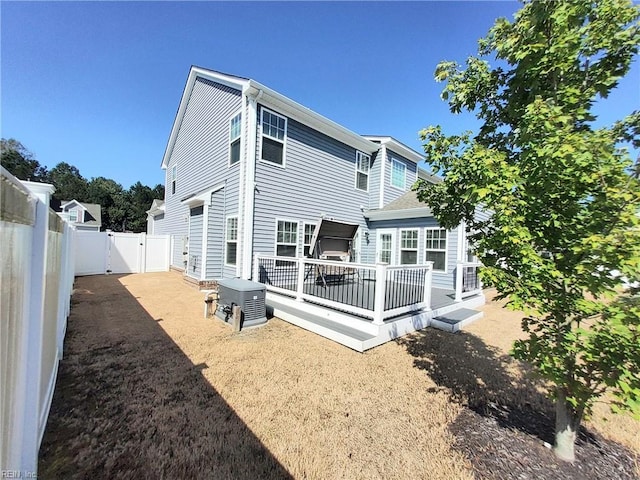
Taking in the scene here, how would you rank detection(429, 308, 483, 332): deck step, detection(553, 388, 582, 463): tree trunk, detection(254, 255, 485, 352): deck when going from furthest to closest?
detection(429, 308, 483, 332): deck step < detection(254, 255, 485, 352): deck < detection(553, 388, 582, 463): tree trunk

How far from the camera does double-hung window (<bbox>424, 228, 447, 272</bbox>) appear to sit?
9.40 meters

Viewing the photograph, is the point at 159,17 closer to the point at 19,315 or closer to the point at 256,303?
the point at 256,303

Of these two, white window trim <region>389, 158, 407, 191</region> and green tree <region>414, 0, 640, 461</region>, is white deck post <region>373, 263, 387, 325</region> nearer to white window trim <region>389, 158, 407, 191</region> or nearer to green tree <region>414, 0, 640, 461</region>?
green tree <region>414, 0, 640, 461</region>

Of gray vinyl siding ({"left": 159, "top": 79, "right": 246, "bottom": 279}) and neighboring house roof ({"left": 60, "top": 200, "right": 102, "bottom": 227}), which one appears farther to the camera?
neighboring house roof ({"left": 60, "top": 200, "right": 102, "bottom": 227})

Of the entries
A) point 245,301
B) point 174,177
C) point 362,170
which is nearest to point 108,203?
point 174,177

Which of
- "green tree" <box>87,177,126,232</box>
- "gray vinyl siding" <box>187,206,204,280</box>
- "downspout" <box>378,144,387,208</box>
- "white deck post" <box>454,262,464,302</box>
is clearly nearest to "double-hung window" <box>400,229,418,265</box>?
"downspout" <box>378,144,387,208</box>

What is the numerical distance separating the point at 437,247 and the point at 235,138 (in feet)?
26.4

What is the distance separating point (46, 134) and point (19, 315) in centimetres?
834

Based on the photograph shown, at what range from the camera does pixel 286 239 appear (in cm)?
877

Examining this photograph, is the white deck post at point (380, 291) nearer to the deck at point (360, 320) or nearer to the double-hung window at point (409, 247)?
the deck at point (360, 320)

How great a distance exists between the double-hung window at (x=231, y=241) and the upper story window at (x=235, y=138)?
1.96 m

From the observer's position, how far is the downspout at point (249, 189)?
7.65 metres

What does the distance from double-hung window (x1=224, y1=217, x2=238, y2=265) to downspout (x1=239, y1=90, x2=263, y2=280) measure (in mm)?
801

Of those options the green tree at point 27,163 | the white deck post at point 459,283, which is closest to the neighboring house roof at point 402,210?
the white deck post at point 459,283
